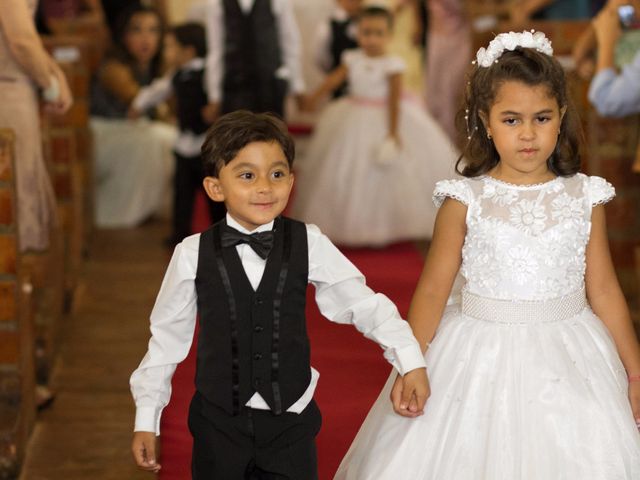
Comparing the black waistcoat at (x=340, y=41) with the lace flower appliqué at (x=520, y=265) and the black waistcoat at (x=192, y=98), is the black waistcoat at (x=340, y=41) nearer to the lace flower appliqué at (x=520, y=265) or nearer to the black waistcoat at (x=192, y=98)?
the black waistcoat at (x=192, y=98)

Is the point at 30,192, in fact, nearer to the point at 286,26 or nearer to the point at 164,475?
the point at 164,475

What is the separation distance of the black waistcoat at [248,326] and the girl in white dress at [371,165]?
13.4 ft

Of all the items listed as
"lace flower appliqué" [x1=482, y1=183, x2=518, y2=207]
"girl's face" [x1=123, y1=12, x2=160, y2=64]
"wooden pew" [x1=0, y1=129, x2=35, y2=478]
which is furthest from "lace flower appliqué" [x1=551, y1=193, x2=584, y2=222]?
"girl's face" [x1=123, y1=12, x2=160, y2=64]

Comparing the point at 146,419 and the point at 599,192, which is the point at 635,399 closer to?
the point at 599,192

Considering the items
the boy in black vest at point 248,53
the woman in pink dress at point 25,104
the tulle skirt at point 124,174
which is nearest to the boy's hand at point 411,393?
the woman in pink dress at point 25,104

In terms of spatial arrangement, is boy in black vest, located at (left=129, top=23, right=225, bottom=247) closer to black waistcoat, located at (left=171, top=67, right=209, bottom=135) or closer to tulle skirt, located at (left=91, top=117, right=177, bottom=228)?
black waistcoat, located at (left=171, top=67, right=209, bottom=135)

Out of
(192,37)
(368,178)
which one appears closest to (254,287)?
(368,178)

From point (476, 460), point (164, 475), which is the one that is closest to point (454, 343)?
point (476, 460)

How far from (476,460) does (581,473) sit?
0.85 feet

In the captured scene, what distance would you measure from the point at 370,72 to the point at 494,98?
4.11 m

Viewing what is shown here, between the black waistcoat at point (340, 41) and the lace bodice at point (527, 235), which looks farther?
the black waistcoat at point (340, 41)

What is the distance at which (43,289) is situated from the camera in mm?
5500

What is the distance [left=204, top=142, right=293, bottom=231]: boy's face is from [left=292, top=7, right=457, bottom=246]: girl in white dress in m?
4.08

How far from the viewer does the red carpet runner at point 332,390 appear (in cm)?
383
